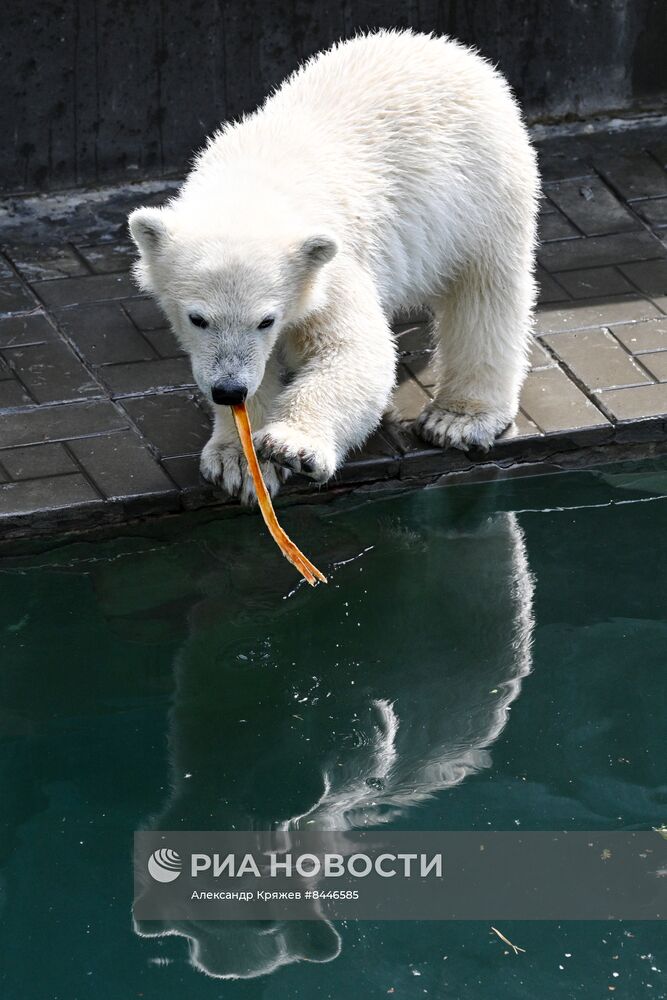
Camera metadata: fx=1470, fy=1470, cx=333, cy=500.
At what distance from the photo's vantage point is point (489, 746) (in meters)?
3.49

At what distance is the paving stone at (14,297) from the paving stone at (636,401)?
1942 mm

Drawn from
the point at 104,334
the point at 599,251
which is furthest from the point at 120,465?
the point at 599,251

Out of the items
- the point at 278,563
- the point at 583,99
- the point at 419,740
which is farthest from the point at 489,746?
the point at 583,99

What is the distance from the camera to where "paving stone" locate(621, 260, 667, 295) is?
509 centimetres

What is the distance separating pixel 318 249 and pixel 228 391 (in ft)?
1.47

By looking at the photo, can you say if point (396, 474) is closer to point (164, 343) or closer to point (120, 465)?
point (120, 465)

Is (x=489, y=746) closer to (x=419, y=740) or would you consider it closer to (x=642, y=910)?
(x=419, y=740)

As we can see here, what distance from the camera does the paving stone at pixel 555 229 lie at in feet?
17.7

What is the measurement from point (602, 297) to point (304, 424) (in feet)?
5.57

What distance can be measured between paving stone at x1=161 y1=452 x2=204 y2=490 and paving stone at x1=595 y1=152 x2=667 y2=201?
7.55 feet

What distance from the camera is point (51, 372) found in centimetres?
466

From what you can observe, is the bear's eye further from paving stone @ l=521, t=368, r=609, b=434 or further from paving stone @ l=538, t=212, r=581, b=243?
paving stone @ l=538, t=212, r=581, b=243

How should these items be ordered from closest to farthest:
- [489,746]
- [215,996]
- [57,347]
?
[215,996]
[489,746]
[57,347]

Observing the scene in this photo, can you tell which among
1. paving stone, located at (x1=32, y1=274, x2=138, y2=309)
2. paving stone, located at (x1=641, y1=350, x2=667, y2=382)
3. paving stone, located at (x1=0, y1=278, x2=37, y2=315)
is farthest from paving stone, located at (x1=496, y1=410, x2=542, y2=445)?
paving stone, located at (x1=0, y1=278, x2=37, y2=315)
